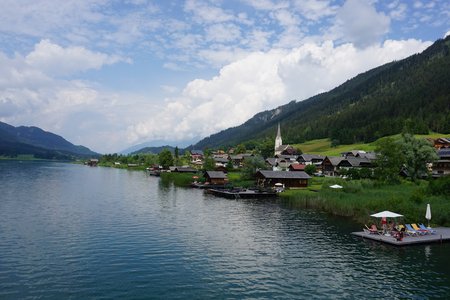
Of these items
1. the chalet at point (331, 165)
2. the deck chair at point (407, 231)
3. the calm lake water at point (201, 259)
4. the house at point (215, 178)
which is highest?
the chalet at point (331, 165)

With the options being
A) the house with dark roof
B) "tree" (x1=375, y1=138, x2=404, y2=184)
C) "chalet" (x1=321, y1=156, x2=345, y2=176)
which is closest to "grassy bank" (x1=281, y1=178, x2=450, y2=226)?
"tree" (x1=375, y1=138, x2=404, y2=184)

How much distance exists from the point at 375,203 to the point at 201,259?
3141 cm

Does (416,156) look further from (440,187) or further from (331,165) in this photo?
(331,165)

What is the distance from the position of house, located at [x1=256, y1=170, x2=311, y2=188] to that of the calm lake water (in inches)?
1602

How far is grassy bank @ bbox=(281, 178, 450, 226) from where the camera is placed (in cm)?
4900

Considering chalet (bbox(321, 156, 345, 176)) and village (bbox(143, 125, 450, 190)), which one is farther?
chalet (bbox(321, 156, 345, 176))

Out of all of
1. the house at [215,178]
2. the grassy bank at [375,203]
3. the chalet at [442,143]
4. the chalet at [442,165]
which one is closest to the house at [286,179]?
the house at [215,178]

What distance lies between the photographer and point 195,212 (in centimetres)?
6247

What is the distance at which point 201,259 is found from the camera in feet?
115

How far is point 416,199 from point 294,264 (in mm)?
28642

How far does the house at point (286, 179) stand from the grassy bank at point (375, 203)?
2111 cm

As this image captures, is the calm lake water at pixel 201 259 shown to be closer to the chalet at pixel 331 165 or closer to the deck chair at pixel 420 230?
the deck chair at pixel 420 230

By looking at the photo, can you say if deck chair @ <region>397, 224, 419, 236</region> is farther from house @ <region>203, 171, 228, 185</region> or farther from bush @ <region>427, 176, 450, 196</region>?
house @ <region>203, 171, 228, 185</region>

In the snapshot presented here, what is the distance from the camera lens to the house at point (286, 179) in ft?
328
